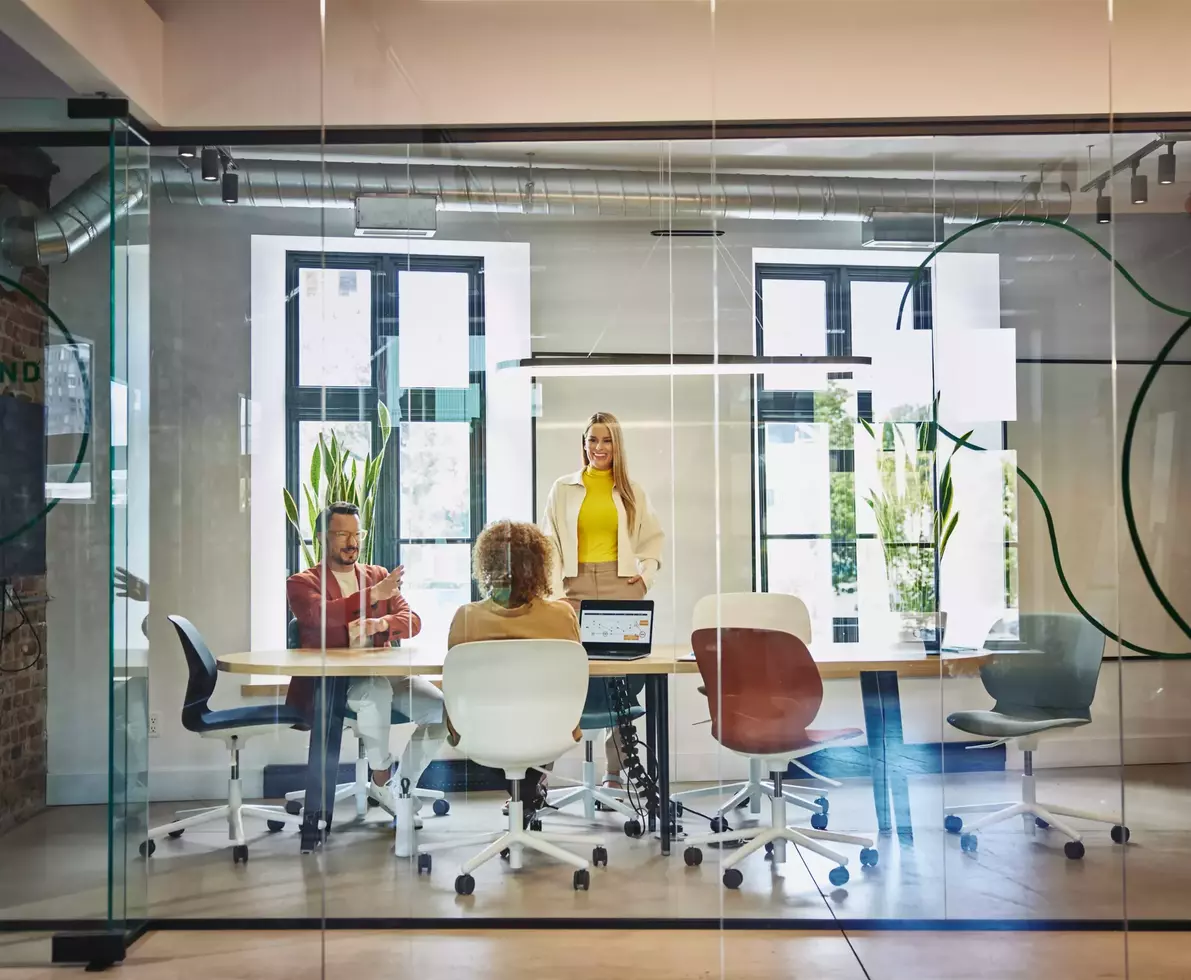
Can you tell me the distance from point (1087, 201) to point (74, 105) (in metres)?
3.20

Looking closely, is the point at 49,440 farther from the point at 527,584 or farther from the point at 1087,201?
the point at 1087,201

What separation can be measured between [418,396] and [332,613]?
731mm

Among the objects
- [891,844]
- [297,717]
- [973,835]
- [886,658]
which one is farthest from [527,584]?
[973,835]

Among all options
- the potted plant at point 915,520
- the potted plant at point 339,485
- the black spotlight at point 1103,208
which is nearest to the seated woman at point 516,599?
the potted plant at point 339,485

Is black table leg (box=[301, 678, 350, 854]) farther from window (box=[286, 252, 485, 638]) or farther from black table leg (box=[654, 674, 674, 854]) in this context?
black table leg (box=[654, 674, 674, 854])

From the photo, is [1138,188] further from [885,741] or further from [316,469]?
[316,469]

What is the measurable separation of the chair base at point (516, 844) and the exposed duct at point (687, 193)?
1.82 metres

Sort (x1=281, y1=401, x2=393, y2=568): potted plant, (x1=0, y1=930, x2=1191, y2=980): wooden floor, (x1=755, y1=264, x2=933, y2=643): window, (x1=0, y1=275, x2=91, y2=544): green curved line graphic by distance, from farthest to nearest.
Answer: (x1=0, y1=275, x2=91, y2=544): green curved line graphic
(x1=281, y1=401, x2=393, y2=568): potted plant
(x1=755, y1=264, x2=933, y2=643): window
(x1=0, y1=930, x2=1191, y2=980): wooden floor

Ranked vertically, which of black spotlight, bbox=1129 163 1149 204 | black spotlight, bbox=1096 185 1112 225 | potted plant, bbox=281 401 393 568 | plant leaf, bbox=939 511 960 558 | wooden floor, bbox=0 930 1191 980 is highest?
black spotlight, bbox=1129 163 1149 204

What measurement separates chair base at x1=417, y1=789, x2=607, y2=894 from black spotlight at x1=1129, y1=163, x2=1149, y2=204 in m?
2.54

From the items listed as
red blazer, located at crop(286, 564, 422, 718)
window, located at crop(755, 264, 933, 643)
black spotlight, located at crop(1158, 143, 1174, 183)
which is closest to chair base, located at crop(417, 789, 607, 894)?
red blazer, located at crop(286, 564, 422, 718)

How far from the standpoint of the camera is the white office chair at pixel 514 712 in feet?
9.98

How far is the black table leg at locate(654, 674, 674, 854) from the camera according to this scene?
3.01 metres

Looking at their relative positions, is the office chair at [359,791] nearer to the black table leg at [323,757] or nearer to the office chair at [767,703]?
the black table leg at [323,757]
